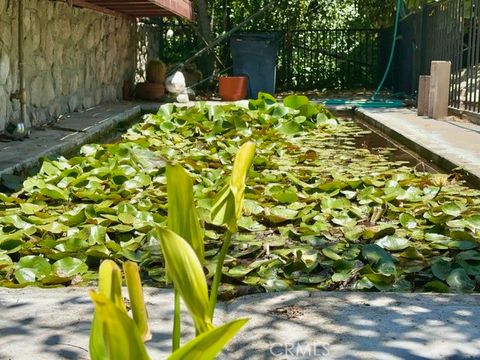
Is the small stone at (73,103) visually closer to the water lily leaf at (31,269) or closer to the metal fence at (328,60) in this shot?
the water lily leaf at (31,269)

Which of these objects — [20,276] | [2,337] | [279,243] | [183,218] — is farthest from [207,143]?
[183,218]

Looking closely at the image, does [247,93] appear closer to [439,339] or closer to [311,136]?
[311,136]

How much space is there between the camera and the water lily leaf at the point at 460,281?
3.32m

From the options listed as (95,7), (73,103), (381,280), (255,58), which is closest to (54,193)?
(381,280)

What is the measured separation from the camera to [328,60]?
1831cm

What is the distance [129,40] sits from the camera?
14484 mm

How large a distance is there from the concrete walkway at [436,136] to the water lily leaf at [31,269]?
3252 mm

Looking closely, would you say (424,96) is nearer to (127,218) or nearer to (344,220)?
(344,220)

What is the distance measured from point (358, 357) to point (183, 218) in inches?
48.6

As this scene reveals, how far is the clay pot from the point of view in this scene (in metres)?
13.7

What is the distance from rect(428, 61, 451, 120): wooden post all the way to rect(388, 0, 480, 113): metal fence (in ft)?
0.83

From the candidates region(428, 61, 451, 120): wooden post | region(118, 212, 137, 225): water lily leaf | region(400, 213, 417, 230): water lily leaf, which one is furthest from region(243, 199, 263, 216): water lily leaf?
region(428, 61, 451, 120): wooden post

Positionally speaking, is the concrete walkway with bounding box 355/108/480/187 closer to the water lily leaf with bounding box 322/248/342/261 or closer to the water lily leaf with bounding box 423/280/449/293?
the water lily leaf with bounding box 322/248/342/261

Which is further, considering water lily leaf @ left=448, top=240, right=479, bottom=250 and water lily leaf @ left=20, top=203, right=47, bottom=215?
water lily leaf @ left=20, top=203, right=47, bottom=215
